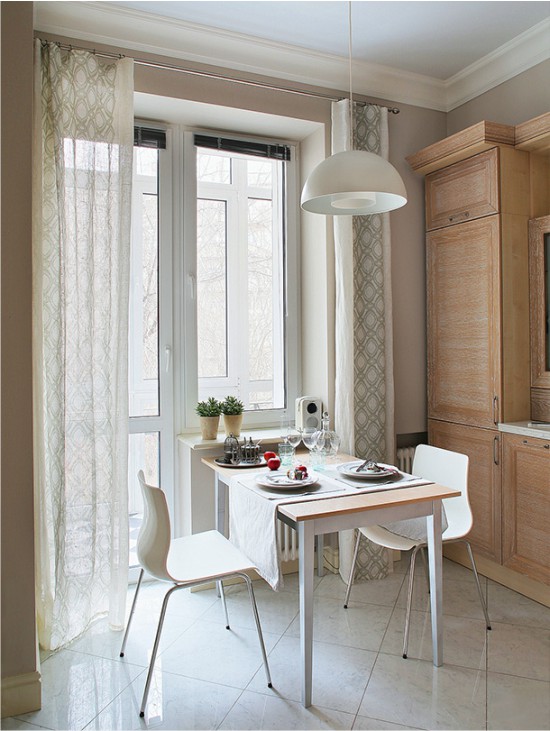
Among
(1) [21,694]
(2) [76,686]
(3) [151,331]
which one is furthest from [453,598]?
(3) [151,331]

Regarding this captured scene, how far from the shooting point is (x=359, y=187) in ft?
6.07

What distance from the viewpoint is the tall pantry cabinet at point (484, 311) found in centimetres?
284

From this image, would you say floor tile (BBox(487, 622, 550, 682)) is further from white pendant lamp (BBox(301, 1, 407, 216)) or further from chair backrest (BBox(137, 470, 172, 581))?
white pendant lamp (BBox(301, 1, 407, 216))

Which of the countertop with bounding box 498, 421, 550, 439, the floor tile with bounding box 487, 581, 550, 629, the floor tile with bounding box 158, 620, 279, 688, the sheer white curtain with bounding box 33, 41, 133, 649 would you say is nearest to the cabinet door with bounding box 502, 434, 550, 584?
the countertop with bounding box 498, 421, 550, 439

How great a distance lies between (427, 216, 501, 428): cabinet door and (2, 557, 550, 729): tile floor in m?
0.98

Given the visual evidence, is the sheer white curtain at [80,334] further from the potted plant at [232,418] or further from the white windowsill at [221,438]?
the potted plant at [232,418]

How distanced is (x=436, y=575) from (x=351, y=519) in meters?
0.46

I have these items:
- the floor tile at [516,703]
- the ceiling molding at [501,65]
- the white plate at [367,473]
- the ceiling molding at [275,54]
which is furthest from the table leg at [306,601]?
the ceiling molding at [501,65]

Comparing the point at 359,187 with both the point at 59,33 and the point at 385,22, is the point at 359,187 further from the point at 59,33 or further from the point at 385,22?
the point at 59,33

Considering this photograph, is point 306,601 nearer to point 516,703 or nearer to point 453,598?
point 516,703

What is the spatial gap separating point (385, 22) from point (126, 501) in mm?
2559

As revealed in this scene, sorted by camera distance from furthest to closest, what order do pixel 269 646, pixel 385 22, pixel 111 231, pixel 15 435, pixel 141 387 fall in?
pixel 141 387
pixel 385 22
pixel 111 231
pixel 269 646
pixel 15 435

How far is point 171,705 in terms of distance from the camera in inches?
77.5

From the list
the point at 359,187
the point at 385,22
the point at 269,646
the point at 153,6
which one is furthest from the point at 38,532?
the point at 385,22
